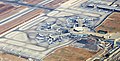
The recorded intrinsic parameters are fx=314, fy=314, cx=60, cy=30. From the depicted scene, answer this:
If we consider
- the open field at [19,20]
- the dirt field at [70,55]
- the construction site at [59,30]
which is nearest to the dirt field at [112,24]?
the construction site at [59,30]

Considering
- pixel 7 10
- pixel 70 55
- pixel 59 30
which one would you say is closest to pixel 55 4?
pixel 7 10

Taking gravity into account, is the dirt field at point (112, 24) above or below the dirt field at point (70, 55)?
above

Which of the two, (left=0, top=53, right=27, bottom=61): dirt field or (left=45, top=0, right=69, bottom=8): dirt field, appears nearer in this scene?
(left=0, top=53, right=27, bottom=61): dirt field

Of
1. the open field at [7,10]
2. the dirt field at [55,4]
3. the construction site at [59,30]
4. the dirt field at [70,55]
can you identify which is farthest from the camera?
the dirt field at [55,4]

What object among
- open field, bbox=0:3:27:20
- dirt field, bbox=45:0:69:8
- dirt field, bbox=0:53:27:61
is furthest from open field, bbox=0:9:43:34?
dirt field, bbox=0:53:27:61

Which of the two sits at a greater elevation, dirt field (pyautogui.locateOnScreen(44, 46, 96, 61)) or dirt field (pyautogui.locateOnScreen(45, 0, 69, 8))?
dirt field (pyautogui.locateOnScreen(45, 0, 69, 8))

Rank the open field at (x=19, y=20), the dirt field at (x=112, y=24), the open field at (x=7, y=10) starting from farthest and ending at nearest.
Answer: the open field at (x=7, y=10) → the open field at (x=19, y=20) → the dirt field at (x=112, y=24)

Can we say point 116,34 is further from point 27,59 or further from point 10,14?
point 10,14

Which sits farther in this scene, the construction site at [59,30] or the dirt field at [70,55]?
the construction site at [59,30]

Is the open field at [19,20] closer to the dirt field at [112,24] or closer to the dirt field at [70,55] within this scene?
the dirt field at [70,55]

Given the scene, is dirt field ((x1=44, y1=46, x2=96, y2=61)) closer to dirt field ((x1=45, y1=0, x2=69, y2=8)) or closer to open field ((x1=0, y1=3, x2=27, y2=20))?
dirt field ((x1=45, y1=0, x2=69, y2=8))
